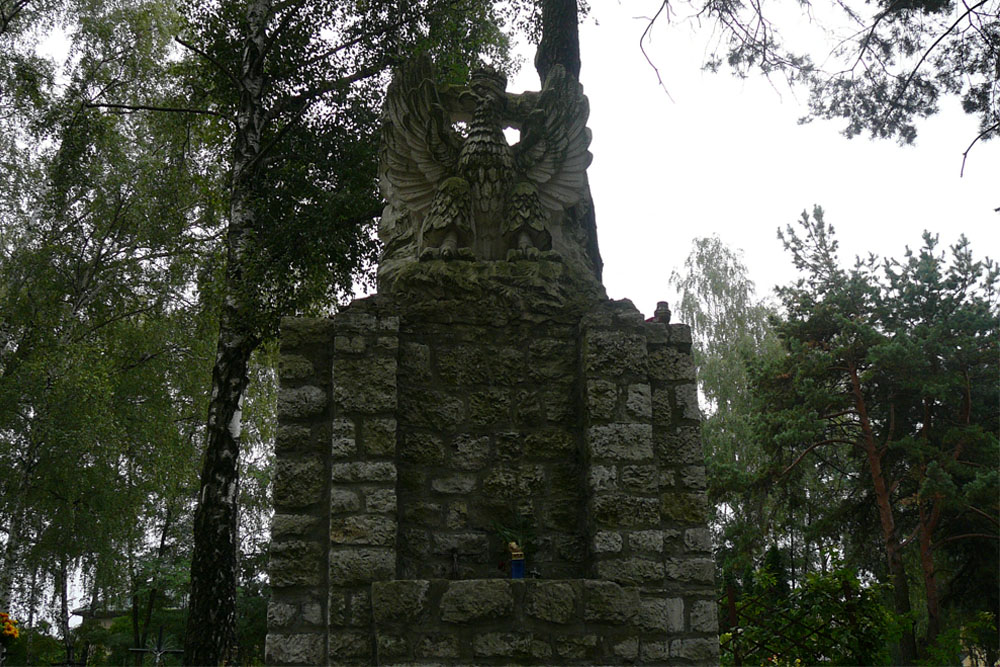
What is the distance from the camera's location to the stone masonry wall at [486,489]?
3.12 m

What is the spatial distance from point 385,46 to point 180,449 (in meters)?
6.47

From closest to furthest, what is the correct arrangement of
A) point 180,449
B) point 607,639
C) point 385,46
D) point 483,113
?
1. point 607,639
2. point 483,113
3. point 385,46
4. point 180,449

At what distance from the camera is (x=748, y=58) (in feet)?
20.9

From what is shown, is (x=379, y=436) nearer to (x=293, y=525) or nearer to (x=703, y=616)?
(x=293, y=525)

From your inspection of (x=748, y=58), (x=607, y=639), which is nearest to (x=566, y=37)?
(x=748, y=58)

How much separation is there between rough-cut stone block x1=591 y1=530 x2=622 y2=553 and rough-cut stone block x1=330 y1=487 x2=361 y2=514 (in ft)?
3.59

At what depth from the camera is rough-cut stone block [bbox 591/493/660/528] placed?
354cm

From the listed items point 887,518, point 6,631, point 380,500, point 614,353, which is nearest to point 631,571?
point 614,353

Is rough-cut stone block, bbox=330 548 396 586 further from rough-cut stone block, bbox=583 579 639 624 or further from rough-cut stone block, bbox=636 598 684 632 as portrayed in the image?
rough-cut stone block, bbox=636 598 684 632

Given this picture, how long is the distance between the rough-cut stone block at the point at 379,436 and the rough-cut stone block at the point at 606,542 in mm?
1017

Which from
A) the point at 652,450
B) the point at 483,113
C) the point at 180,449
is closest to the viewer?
the point at 652,450

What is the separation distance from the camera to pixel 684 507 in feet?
12.4

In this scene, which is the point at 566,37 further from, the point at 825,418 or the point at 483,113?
the point at 825,418

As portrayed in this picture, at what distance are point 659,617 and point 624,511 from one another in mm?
500
